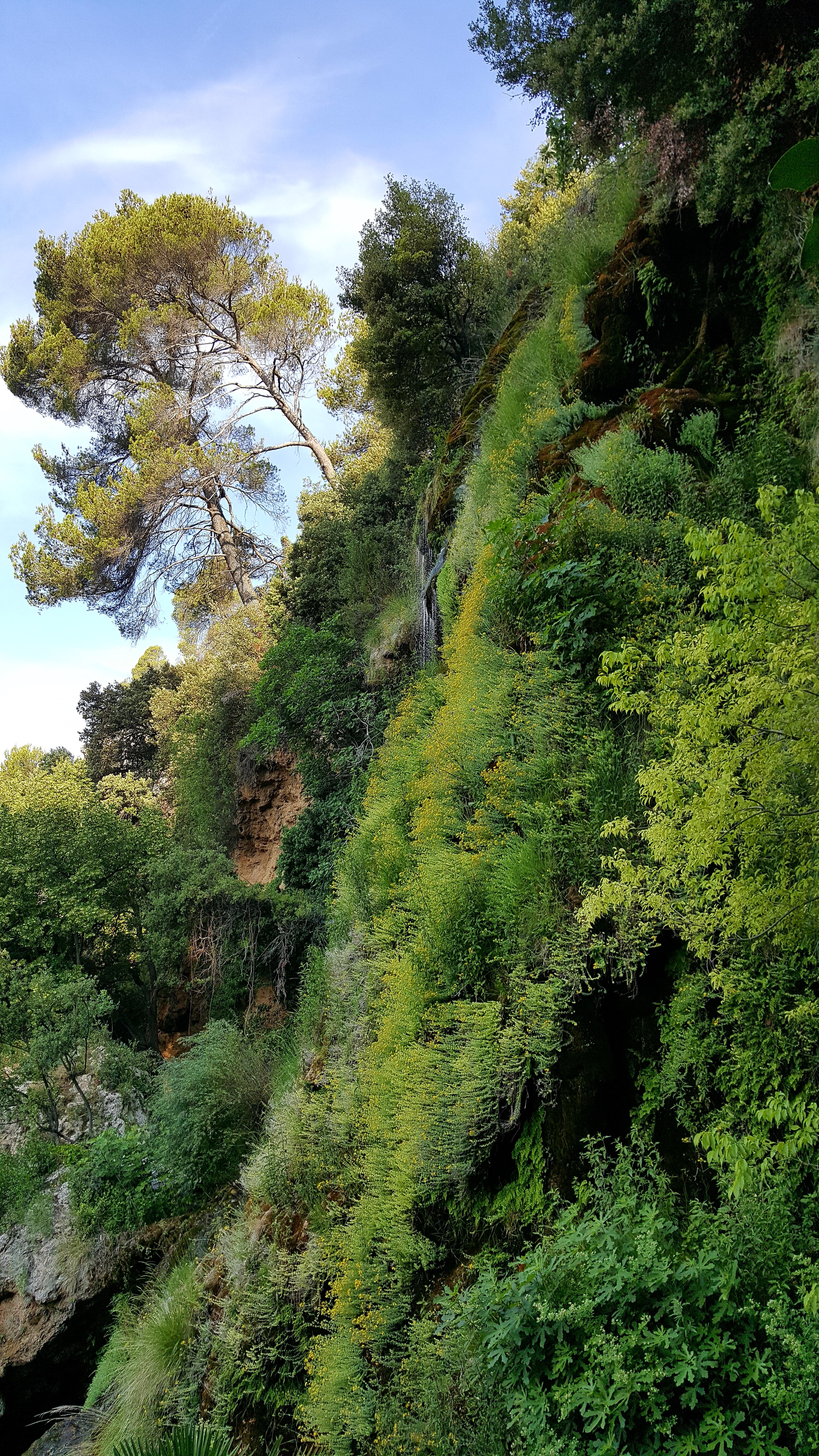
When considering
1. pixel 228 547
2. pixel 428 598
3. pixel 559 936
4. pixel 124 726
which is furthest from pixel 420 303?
pixel 124 726

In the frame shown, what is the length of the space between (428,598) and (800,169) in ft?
31.6

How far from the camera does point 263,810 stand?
14.8 metres

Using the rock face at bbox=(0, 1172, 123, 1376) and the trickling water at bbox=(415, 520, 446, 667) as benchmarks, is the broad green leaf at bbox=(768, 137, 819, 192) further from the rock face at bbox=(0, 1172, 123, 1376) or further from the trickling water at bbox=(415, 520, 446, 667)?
the rock face at bbox=(0, 1172, 123, 1376)

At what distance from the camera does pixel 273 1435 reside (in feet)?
18.2

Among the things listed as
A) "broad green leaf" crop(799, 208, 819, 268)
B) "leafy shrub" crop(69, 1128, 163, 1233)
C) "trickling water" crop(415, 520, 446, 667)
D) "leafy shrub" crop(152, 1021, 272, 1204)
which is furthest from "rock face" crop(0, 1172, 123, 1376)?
"broad green leaf" crop(799, 208, 819, 268)

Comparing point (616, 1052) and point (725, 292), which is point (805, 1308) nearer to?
point (616, 1052)

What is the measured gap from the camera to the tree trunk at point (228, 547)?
19.2m

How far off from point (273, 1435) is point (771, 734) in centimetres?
573

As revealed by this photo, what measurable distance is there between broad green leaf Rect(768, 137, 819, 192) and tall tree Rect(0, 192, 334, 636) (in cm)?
1847

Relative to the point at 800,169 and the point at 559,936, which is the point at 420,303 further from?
the point at 800,169


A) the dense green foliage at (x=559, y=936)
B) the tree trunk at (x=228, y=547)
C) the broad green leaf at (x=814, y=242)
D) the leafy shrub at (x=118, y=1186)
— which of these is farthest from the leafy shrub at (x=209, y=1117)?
the tree trunk at (x=228, y=547)

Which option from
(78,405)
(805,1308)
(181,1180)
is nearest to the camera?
(805,1308)

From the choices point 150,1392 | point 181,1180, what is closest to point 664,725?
point 150,1392

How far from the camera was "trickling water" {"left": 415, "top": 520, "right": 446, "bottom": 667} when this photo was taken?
993cm
